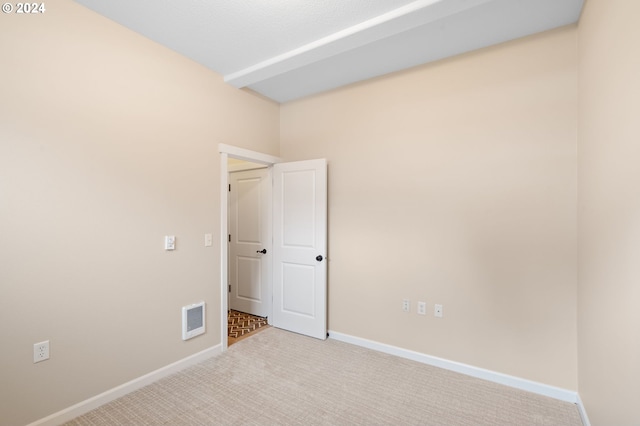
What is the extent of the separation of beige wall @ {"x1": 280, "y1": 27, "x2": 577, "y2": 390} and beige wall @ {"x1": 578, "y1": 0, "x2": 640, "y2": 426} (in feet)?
0.59

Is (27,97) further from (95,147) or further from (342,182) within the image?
(342,182)

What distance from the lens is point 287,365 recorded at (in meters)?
2.66

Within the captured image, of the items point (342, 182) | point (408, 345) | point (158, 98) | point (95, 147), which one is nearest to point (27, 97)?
point (95, 147)

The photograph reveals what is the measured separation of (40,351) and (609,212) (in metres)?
3.52

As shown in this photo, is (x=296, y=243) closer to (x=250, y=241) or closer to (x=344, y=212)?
(x=344, y=212)

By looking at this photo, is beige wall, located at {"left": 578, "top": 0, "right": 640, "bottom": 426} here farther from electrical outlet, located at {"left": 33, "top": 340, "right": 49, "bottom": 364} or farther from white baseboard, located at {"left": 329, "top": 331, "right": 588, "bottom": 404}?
electrical outlet, located at {"left": 33, "top": 340, "right": 49, "bottom": 364}

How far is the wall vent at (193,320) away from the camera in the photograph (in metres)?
2.64

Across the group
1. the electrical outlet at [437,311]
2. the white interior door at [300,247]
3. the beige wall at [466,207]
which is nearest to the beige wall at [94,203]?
the white interior door at [300,247]

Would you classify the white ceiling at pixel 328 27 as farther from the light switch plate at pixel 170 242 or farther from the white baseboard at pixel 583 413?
the white baseboard at pixel 583 413

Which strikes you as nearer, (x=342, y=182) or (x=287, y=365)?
(x=287, y=365)

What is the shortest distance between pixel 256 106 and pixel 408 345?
3.20m

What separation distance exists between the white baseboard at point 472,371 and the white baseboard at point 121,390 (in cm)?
148

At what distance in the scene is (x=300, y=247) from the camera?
134 inches

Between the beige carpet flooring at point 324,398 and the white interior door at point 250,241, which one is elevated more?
the white interior door at point 250,241
